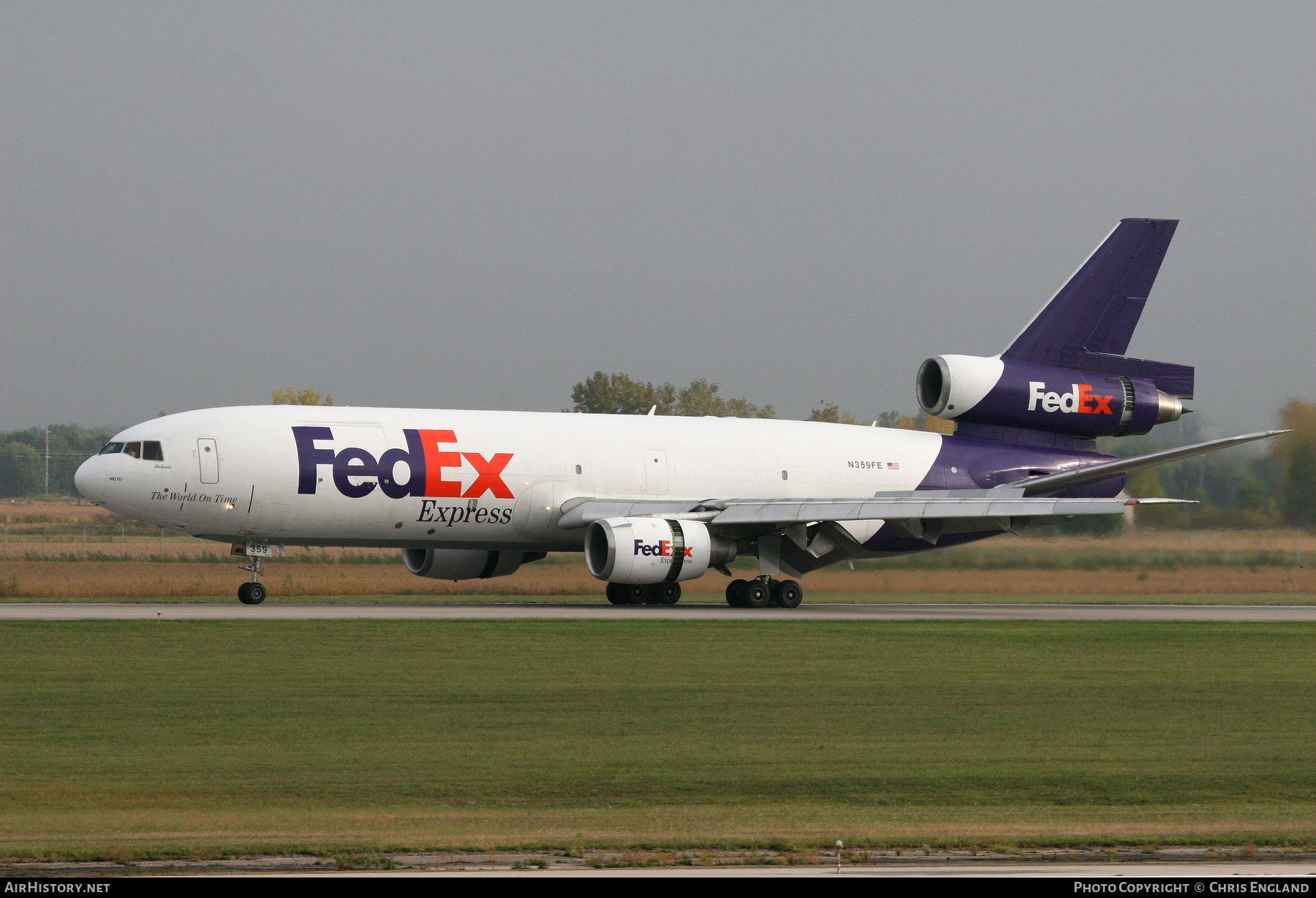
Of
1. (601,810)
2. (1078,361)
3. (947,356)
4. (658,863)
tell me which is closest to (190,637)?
(601,810)

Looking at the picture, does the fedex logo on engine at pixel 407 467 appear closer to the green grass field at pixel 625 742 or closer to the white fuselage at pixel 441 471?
the white fuselage at pixel 441 471

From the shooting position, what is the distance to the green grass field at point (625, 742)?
1055 centimetres

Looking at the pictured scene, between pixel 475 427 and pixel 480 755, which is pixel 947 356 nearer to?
pixel 475 427

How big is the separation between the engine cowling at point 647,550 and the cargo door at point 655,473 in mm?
2397

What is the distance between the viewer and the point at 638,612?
3247 cm

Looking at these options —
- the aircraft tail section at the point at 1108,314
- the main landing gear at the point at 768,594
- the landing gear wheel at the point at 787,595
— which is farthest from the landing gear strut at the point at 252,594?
the aircraft tail section at the point at 1108,314

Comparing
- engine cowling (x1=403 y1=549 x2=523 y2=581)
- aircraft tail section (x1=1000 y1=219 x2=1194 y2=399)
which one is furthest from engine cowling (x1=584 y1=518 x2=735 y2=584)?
aircraft tail section (x1=1000 y1=219 x2=1194 y2=399)

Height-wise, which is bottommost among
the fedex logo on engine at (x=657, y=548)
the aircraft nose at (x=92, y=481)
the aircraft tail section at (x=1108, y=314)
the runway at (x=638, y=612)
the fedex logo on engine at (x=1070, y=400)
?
the runway at (x=638, y=612)

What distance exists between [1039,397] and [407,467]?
54.8 ft

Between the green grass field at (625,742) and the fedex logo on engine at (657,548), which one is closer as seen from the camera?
the green grass field at (625,742)

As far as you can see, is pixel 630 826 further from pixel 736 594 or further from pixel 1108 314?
pixel 1108 314

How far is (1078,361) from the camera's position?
4041 cm

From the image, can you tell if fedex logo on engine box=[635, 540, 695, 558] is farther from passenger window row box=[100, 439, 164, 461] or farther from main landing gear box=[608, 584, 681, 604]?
passenger window row box=[100, 439, 164, 461]

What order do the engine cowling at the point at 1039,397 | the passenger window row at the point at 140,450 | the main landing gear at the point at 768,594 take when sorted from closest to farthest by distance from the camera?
the passenger window row at the point at 140,450, the main landing gear at the point at 768,594, the engine cowling at the point at 1039,397
